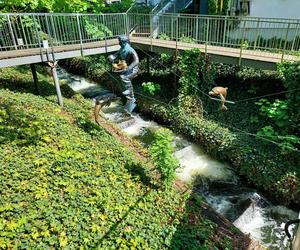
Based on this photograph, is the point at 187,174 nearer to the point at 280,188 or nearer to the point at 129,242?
the point at 280,188

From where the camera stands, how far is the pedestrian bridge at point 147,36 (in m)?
9.47

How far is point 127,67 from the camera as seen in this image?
6512 millimetres

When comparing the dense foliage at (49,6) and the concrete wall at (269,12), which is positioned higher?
the dense foliage at (49,6)

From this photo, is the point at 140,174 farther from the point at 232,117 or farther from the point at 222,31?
the point at 222,31

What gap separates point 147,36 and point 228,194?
29.2 feet

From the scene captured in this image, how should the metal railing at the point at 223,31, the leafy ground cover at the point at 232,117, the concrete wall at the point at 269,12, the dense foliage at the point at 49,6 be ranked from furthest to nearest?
1. the concrete wall at the point at 269,12
2. the dense foliage at the point at 49,6
3. the metal railing at the point at 223,31
4. the leafy ground cover at the point at 232,117

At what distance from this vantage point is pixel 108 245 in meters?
5.02

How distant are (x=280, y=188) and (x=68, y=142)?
6244 millimetres

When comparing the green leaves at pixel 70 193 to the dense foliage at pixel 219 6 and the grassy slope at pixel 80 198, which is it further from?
the dense foliage at pixel 219 6

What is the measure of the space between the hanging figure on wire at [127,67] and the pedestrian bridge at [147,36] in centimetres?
409

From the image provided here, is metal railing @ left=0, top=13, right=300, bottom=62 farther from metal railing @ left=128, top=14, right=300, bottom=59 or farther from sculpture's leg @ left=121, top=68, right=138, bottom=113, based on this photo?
sculpture's leg @ left=121, top=68, right=138, bottom=113

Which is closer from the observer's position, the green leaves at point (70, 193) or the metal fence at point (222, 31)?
the green leaves at point (70, 193)

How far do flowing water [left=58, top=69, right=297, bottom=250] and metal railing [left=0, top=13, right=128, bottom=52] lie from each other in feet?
13.4

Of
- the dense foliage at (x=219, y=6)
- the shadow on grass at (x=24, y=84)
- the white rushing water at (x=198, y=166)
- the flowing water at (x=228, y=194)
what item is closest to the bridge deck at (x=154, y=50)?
the shadow on grass at (x=24, y=84)
